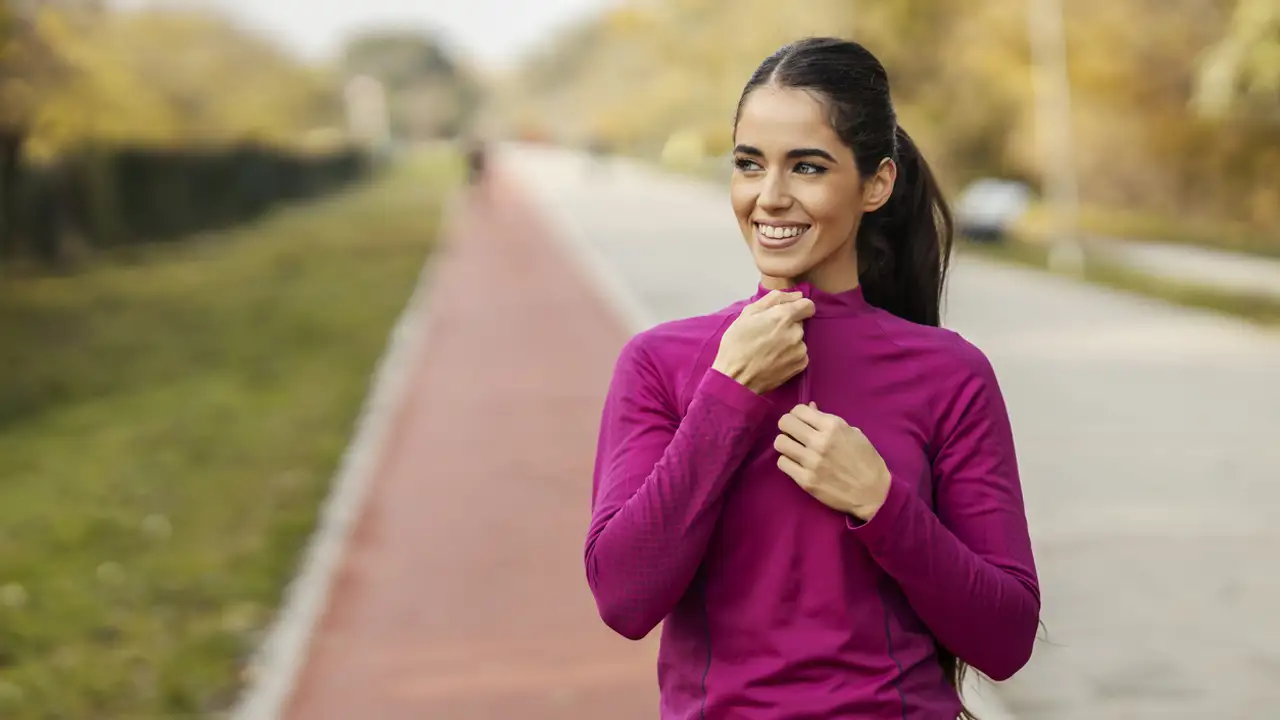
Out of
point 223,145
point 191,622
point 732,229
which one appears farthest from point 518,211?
point 191,622

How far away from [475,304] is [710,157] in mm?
53793

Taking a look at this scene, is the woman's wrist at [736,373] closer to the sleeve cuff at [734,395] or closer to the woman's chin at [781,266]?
the sleeve cuff at [734,395]

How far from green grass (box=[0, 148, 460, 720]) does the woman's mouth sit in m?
4.69

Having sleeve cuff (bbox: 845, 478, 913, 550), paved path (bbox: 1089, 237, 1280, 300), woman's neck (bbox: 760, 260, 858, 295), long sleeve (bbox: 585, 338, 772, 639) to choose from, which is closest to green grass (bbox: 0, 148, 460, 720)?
long sleeve (bbox: 585, 338, 772, 639)

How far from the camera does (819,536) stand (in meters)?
2.11

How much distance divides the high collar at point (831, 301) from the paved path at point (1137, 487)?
9.48 ft

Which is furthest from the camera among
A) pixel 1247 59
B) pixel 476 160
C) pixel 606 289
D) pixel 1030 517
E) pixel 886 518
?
pixel 476 160

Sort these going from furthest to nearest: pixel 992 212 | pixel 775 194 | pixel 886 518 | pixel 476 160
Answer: pixel 476 160, pixel 992 212, pixel 775 194, pixel 886 518

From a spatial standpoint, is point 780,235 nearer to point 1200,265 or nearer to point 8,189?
point 1200,265

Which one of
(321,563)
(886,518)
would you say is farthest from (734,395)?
(321,563)

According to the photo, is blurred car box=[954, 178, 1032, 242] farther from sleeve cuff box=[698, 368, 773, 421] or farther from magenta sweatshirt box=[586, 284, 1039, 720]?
sleeve cuff box=[698, 368, 773, 421]

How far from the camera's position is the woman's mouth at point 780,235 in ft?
7.20

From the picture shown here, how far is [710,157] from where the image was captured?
7400cm

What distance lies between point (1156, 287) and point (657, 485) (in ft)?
71.2
